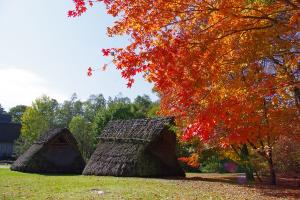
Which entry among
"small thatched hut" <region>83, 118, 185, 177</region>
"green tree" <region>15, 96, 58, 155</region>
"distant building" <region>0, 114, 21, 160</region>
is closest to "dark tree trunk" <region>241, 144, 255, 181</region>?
"small thatched hut" <region>83, 118, 185, 177</region>

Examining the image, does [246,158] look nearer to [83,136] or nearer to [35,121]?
[83,136]

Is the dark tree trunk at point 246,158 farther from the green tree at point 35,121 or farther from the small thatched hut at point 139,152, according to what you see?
the green tree at point 35,121

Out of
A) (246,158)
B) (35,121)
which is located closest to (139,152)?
(246,158)

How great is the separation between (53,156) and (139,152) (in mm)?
8545

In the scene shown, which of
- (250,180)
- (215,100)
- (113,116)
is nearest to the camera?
(215,100)

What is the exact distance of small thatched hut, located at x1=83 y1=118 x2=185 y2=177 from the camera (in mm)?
23406

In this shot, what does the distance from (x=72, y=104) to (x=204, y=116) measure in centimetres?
9435

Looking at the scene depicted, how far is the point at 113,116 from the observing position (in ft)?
159

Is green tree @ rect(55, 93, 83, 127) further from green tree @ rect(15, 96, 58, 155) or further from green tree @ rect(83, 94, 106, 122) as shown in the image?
green tree @ rect(15, 96, 58, 155)

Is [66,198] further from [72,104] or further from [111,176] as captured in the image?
[72,104]

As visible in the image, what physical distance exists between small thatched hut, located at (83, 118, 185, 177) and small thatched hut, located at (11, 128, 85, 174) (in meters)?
3.65

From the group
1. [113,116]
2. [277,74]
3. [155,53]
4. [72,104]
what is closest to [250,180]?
[277,74]

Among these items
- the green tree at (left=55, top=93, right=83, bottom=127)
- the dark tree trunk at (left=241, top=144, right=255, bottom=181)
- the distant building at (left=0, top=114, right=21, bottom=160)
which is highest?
the green tree at (left=55, top=93, right=83, bottom=127)

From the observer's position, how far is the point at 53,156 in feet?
94.6
